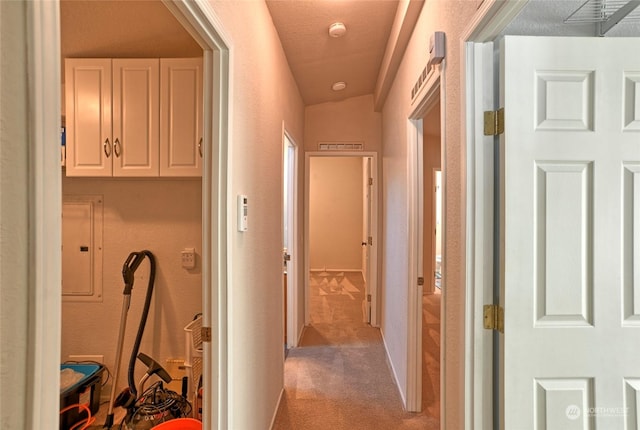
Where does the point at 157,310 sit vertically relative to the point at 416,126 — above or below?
below

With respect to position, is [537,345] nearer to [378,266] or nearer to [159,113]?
[159,113]

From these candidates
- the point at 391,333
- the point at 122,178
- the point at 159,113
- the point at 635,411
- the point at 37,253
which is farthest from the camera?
the point at 391,333

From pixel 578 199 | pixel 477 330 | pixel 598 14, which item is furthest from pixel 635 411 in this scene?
pixel 598 14

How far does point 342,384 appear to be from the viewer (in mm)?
2680

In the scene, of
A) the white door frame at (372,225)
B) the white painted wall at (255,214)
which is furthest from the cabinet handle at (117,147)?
the white door frame at (372,225)

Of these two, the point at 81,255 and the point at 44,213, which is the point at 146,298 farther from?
the point at 44,213

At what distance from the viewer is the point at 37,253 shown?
0.47 meters

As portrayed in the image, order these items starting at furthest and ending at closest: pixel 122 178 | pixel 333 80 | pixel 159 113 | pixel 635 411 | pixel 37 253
Result: 1. pixel 333 80
2. pixel 122 178
3. pixel 159 113
4. pixel 635 411
5. pixel 37 253

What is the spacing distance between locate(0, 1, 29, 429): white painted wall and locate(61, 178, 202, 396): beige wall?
70.6 inches

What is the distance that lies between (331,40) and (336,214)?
502 centimetres

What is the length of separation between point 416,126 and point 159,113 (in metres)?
1.80

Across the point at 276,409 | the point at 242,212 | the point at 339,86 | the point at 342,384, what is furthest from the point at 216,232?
the point at 339,86

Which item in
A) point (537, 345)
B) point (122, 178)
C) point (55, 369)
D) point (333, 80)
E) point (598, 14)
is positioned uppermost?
point (333, 80)

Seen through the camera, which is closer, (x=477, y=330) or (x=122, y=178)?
(x=477, y=330)
